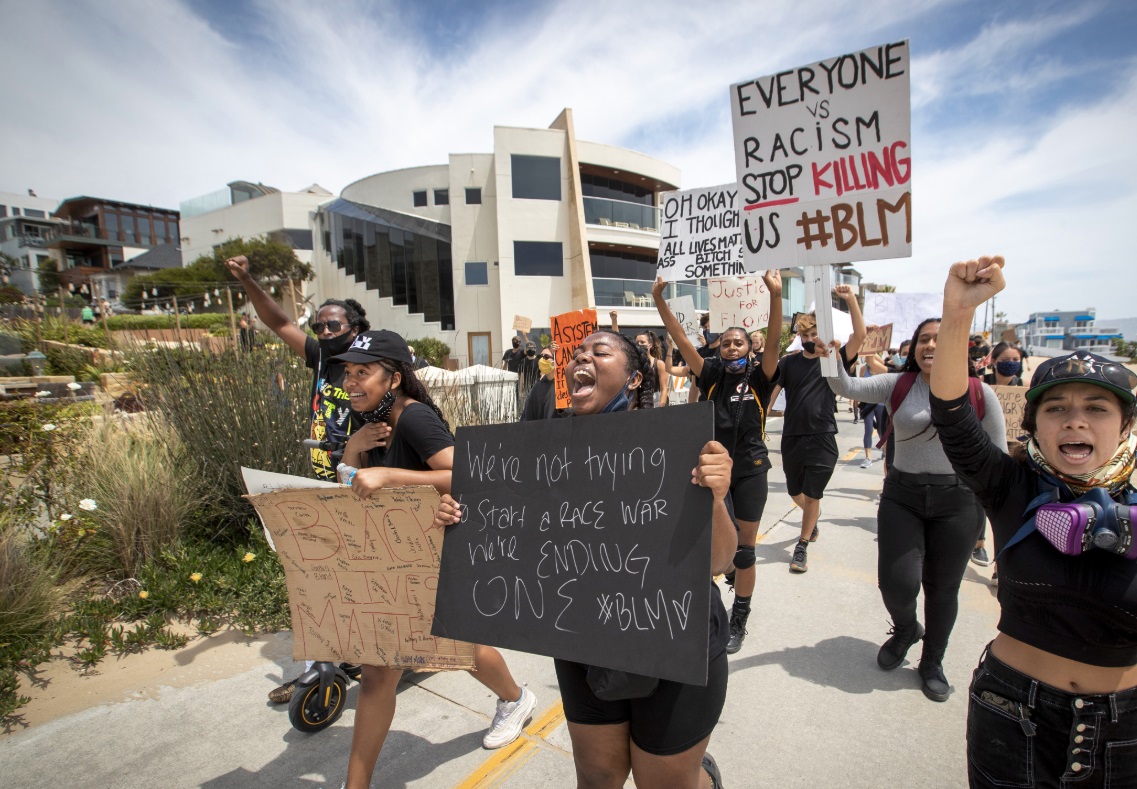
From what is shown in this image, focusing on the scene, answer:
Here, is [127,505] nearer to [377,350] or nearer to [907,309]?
[377,350]

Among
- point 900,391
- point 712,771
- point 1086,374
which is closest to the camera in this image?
point 1086,374

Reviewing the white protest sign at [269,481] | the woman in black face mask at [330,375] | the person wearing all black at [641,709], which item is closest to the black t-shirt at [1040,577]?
the person wearing all black at [641,709]

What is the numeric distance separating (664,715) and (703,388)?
2.59m

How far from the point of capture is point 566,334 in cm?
619

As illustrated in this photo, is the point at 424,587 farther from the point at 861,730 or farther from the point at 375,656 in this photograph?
the point at 861,730

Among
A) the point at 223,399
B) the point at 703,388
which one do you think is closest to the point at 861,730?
the point at 703,388

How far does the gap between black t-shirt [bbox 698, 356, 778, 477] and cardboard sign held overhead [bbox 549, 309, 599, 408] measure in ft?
5.92

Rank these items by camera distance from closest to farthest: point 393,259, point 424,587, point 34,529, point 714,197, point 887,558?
point 424,587 < point 887,558 < point 34,529 < point 714,197 < point 393,259

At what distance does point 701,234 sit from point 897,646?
4976 millimetres

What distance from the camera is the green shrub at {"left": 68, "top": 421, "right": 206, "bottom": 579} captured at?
431cm

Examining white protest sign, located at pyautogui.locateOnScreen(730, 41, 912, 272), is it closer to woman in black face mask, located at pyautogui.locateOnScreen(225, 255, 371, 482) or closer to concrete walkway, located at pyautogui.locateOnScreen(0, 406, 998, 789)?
concrete walkway, located at pyautogui.locateOnScreen(0, 406, 998, 789)

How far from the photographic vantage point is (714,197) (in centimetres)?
688

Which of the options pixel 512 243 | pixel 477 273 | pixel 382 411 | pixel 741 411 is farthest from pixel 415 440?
pixel 477 273

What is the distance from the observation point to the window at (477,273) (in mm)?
28266
